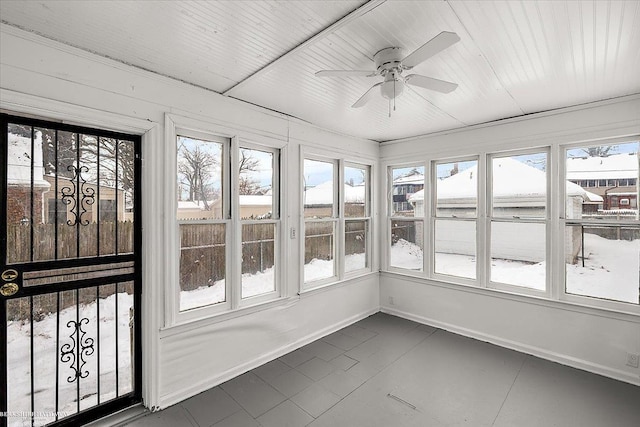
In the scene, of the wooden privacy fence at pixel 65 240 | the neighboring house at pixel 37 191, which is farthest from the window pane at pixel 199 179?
the neighboring house at pixel 37 191

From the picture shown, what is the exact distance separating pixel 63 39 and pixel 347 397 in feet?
10.9

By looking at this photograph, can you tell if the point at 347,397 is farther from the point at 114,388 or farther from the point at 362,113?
the point at 362,113

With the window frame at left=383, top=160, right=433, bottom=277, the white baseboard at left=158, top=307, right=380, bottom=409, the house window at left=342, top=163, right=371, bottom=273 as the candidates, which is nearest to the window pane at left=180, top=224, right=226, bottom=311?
the white baseboard at left=158, top=307, right=380, bottom=409

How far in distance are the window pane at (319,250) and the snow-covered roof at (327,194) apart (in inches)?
11.5

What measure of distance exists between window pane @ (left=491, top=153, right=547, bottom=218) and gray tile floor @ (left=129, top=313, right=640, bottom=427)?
1.61 metres

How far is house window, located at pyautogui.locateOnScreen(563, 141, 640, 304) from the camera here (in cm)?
287

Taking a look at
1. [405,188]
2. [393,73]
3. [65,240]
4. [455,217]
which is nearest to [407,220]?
[405,188]

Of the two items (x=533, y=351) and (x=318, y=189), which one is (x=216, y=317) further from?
(x=533, y=351)

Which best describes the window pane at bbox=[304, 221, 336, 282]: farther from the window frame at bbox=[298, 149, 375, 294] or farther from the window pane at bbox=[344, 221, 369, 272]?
the window pane at bbox=[344, 221, 369, 272]

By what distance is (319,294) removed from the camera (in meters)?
3.76

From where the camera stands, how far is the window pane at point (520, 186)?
3.36 metres

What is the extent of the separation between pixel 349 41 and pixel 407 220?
9.98 ft

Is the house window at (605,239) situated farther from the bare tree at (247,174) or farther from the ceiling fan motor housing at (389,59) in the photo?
the bare tree at (247,174)

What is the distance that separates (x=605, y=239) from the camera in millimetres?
2992
